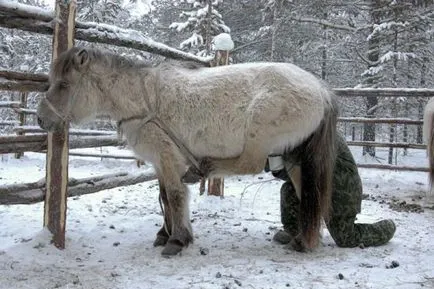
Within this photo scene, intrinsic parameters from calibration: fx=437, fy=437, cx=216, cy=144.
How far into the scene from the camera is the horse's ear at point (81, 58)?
355cm

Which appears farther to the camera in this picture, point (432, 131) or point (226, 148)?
point (432, 131)

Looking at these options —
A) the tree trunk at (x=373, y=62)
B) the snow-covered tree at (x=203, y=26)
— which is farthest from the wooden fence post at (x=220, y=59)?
the snow-covered tree at (x=203, y=26)

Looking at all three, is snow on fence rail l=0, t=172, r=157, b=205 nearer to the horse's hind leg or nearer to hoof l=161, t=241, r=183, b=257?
the horse's hind leg

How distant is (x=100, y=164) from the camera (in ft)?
34.6

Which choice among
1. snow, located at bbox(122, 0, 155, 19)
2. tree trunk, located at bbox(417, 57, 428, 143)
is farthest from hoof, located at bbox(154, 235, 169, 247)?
snow, located at bbox(122, 0, 155, 19)

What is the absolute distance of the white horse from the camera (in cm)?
351

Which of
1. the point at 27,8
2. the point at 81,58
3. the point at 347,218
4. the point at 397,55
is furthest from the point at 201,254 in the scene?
the point at 397,55

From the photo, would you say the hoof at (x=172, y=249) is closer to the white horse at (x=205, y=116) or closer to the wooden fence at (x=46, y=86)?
the white horse at (x=205, y=116)

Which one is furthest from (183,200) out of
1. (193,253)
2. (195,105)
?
(195,105)

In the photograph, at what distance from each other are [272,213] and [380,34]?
1020 cm

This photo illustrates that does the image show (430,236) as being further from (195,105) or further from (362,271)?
Result: (195,105)

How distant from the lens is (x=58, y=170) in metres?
3.65

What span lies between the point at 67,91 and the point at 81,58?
0.30 metres

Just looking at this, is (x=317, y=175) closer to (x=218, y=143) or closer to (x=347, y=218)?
(x=347, y=218)
